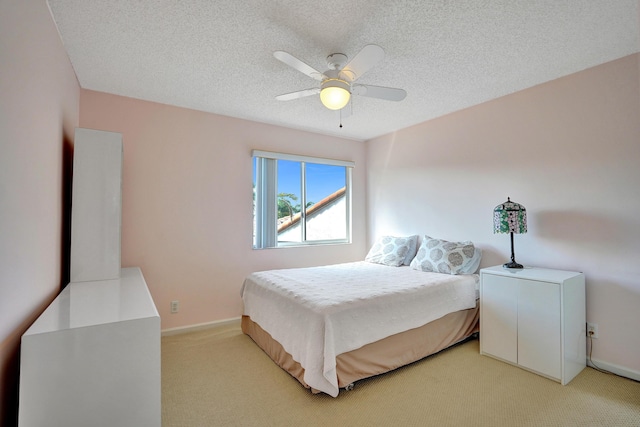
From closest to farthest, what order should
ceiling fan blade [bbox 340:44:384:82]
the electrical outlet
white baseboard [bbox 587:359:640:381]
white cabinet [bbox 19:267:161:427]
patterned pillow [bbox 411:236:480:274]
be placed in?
white cabinet [bbox 19:267:161:427] → ceiling fan blade [bbox 340:44:384:82] → white baseboard [bbox 587:359:640:381] → the electrical outlet → patterned pillow [bbox 411:236:480:274]

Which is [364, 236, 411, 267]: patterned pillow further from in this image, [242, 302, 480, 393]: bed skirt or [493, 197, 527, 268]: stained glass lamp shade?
[493, 197, 527, 268]: stained glass lamp shade

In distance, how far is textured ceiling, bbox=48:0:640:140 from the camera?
5.67ft

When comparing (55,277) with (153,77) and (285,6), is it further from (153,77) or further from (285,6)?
(285,6)

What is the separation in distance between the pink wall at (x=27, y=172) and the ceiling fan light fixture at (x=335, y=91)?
4.97 ft

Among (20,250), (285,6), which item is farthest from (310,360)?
(285,6)

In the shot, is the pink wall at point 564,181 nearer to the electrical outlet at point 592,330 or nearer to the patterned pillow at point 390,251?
the electrical outlet at point 592,330

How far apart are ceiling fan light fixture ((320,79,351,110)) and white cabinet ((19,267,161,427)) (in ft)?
5.36

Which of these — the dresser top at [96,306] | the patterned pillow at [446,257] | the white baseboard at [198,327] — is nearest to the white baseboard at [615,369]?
the patterned pillow at [446,257]

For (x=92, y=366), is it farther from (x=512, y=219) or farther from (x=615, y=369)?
(x=615, y=369)

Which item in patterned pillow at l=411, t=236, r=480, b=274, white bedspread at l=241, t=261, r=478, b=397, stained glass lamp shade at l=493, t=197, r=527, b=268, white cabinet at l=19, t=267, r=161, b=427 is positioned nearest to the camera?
white cabinet at l=19, t=267, r=161, b=427

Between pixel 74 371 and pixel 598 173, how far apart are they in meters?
3.57

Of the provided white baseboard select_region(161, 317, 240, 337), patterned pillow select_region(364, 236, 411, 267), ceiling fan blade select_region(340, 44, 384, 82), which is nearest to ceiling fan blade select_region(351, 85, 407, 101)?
ceiling fan blade select_region(340, 44, 384, 82)

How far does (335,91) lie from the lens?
6.53 ft

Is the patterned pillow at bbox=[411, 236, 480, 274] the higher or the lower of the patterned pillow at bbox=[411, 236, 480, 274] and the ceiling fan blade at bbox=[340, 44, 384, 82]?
the lower
